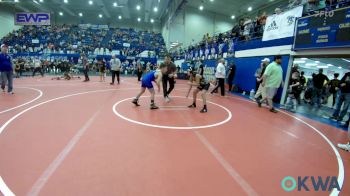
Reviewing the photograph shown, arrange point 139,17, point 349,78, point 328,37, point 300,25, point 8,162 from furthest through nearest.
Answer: point 139,17 < point 300,25 < point 328,37 < point 349,78 < point 8,162

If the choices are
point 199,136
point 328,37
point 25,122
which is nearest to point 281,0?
point 328,37

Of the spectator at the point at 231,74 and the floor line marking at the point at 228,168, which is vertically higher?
the spectator at the point at 231,74

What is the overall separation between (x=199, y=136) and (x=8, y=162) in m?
3.33

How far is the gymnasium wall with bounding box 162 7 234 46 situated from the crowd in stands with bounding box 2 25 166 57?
3.61 meters

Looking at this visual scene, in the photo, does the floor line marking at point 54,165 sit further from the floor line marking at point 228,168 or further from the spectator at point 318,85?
the spectator at point 318,85

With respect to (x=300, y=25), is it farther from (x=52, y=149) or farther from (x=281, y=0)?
(x=281, y=0)

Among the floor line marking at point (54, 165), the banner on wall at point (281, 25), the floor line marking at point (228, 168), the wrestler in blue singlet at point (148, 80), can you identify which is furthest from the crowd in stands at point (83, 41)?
the floor line marking at point (228, 168)

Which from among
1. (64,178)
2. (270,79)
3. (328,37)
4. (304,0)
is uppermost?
(304,0)

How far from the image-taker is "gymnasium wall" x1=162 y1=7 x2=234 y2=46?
34281mm

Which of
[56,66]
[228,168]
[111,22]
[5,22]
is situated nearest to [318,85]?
[228,168]

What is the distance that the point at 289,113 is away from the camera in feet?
24.9

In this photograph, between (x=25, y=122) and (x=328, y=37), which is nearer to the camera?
(x=25, y=122)

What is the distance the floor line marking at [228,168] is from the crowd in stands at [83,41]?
28899mm

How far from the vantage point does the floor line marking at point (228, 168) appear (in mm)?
2716
